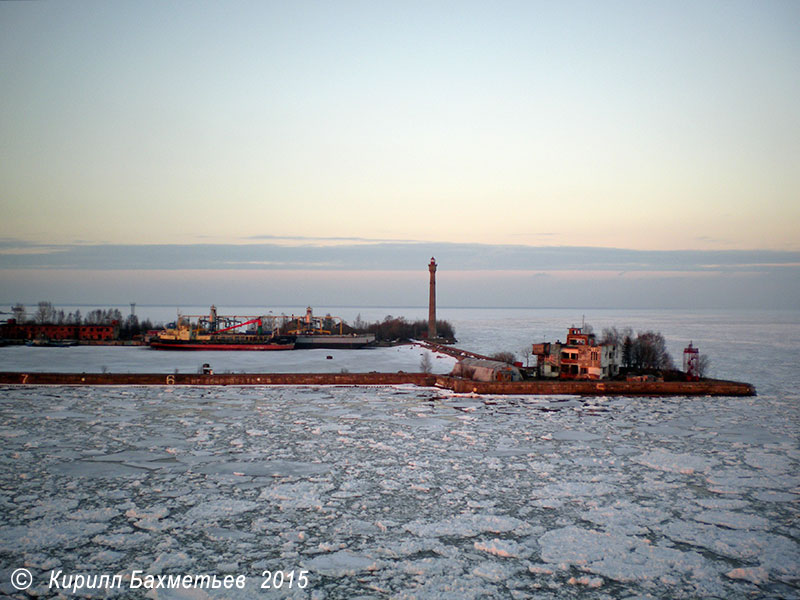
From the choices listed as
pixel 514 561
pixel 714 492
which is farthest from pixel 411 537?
pixel 714 492

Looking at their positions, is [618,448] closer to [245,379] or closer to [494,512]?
[494,512]

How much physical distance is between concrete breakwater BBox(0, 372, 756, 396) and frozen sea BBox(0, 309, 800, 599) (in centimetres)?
505

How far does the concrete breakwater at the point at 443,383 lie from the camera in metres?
19.9

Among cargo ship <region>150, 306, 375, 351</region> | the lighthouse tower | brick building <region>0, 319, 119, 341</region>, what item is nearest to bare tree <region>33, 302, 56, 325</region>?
brick building <region>0, 319, 119, 341</region>

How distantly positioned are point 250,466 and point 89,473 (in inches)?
104

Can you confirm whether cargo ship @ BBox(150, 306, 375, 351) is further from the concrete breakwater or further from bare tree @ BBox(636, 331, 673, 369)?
the concrete breakwater

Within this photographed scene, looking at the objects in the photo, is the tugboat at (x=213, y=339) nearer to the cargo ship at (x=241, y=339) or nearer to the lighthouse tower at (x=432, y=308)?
the cargo ship at (x=241, y=339)

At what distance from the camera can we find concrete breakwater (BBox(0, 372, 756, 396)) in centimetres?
1992

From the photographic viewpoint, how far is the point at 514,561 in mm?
5641

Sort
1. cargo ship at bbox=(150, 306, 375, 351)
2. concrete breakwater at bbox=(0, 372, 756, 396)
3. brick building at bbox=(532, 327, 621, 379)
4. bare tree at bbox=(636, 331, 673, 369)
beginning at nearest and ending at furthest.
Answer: concrete breakwater at bbox=(0, 372, 756, 396)
brick building at bbox=(532, 327, 621, 379)
bare tree at bbox=(636, 331, 673, 369)
cargo ship at bbox=(150, 306, 375, 351)

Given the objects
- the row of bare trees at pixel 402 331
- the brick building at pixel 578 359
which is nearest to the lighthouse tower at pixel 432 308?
the row of bare trees at pixel 402 331

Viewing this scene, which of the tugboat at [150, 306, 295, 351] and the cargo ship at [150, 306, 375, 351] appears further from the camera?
the cargo ship at [150, 306, 375, 351]

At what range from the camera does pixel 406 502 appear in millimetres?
7395

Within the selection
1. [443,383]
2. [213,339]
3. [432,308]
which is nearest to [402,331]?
[432,308]
